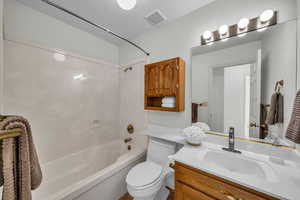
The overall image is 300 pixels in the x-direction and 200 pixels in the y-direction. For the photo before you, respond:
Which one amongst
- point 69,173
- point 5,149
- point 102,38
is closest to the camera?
point 5,149

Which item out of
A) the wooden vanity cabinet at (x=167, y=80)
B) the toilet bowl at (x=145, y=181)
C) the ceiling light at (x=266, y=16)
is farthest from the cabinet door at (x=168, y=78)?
the toilet bowl at (x=145, y=181)

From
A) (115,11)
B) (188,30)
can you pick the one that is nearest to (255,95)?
(188,30)

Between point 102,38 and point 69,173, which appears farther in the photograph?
point 102,38

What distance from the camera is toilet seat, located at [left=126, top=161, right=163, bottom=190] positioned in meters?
1.10

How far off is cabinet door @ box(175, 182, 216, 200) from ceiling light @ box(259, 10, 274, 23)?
1.62m

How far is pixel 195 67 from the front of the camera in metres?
1.43

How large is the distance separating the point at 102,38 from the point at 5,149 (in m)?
2.13

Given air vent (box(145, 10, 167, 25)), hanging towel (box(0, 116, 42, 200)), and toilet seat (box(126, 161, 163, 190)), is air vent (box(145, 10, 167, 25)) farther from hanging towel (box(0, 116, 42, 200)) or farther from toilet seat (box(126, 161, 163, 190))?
toilet seat (box(126, 161, 163, 190))

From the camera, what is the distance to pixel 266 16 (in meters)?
1.01

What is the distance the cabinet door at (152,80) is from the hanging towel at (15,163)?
1.30 m

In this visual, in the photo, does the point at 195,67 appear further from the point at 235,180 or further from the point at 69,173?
the point at 69,173

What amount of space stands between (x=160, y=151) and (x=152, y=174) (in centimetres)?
31

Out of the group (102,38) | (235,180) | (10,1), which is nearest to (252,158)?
(235,180)

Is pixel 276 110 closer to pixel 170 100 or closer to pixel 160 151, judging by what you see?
pixel 170 100
